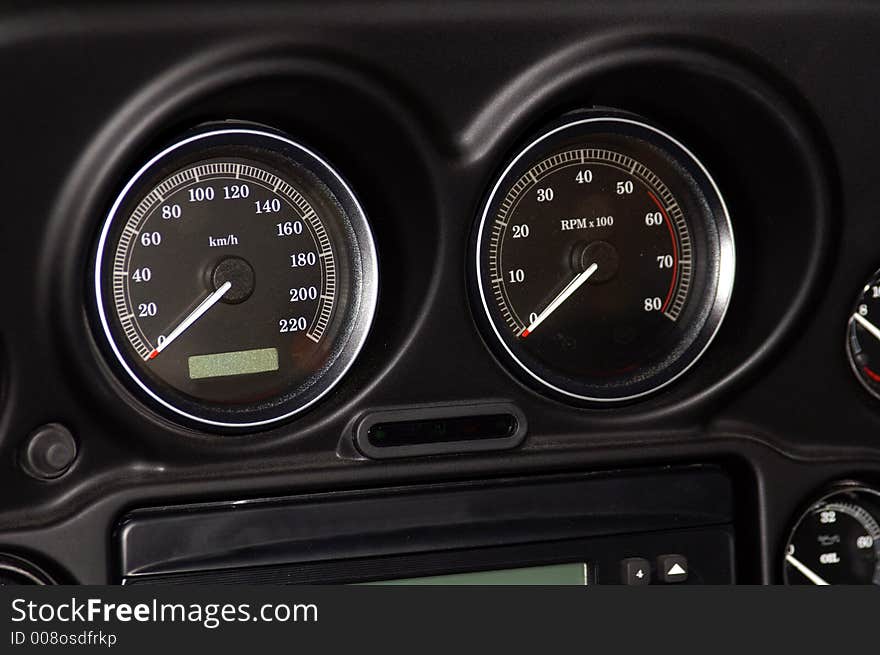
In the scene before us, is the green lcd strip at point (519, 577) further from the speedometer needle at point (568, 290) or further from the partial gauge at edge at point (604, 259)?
the speedometer needle at point (568, 290)

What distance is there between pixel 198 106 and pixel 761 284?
1154mm

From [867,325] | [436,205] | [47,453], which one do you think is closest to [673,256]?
[867,325]

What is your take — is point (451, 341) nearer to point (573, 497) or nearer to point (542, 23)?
point (573, 497)

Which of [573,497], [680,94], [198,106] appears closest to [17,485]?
[198,106]

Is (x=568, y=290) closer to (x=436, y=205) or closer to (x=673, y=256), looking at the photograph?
(x=673, y=256)

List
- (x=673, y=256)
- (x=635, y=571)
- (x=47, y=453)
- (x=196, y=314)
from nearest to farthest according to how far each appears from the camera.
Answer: (x=47, y=453) → (x=196, y=314) → (x=635, y=571) → (x=673, y=256)

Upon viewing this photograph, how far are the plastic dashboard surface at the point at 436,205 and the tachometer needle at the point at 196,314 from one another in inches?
4.9

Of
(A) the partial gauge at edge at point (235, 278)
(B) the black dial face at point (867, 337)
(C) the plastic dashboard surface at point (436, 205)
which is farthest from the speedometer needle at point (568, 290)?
(B) the black dial face at point (867, 337)

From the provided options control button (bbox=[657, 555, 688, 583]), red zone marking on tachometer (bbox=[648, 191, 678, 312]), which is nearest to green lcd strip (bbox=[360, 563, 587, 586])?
control button (bbox=[657, 555, 688, 583])

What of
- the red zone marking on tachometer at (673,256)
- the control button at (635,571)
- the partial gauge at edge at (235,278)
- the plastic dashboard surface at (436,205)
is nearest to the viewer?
the plastic dashboard surface at (436,205)

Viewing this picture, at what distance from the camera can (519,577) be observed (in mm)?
2551

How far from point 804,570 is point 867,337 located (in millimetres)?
494

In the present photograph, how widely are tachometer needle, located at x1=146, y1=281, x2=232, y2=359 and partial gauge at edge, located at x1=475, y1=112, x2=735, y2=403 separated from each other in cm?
48

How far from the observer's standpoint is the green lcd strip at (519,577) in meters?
2.51
